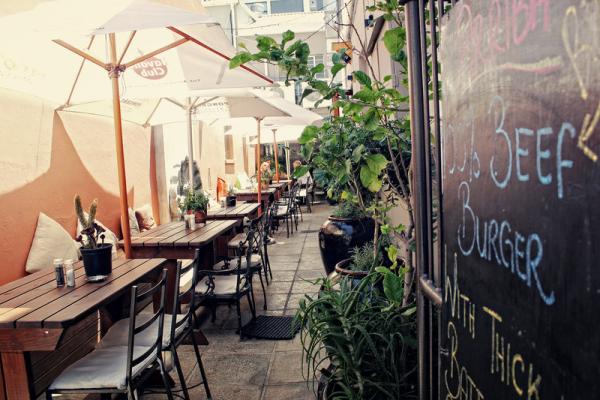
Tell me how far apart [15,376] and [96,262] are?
0.82 metres

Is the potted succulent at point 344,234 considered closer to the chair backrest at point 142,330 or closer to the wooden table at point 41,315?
the wooden table at point 41,315

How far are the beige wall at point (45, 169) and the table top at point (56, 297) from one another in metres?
1.35

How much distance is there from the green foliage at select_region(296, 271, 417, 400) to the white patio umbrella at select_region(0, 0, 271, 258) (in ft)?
6.08

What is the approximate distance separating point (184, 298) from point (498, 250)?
4211mm

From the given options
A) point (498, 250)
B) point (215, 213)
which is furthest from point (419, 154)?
point (215, 213)

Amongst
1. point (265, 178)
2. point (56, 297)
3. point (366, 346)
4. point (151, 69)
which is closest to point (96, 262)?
point (56, 297)

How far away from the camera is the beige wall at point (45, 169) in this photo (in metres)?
4.40

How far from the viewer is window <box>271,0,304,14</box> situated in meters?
24.7

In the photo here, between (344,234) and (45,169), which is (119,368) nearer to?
(344,234)

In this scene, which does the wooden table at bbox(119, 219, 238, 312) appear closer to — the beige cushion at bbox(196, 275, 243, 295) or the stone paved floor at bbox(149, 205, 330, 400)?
the beige cushion at bbox(196, 275, 243, 295)

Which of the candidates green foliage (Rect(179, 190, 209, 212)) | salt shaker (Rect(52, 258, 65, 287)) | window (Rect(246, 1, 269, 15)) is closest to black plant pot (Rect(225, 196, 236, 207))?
green foliage (Rect(179, 190, 209, 212))

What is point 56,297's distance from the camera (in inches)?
105

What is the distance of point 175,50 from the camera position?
4664 millimetres

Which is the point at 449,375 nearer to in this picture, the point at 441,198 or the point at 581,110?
the point at 441,198
